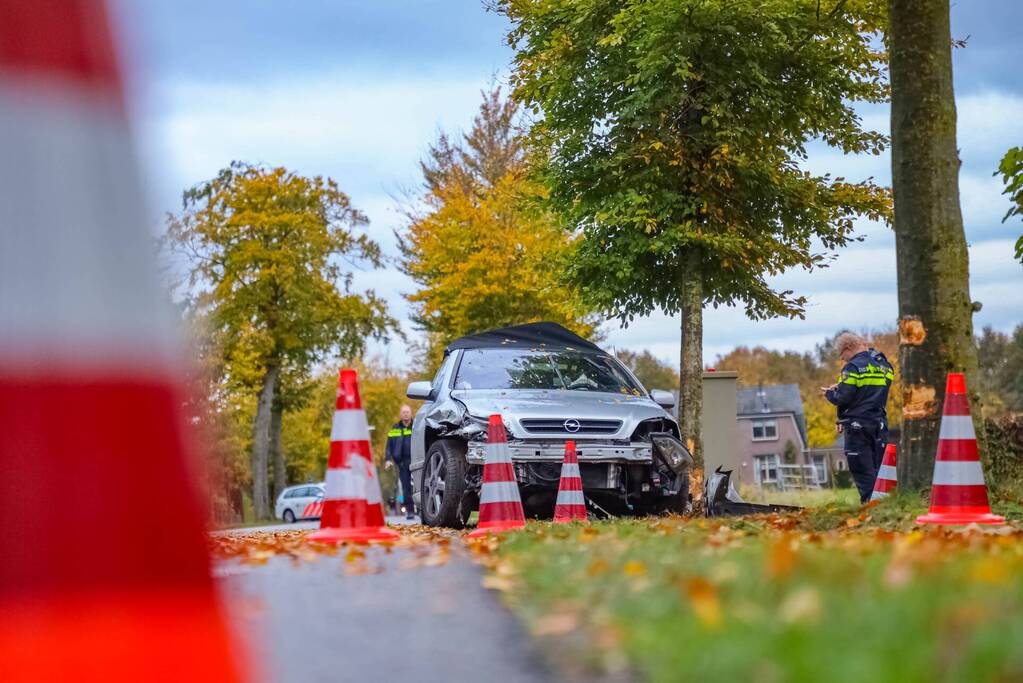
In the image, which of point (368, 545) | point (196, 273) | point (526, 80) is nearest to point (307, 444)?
point (196, 273)

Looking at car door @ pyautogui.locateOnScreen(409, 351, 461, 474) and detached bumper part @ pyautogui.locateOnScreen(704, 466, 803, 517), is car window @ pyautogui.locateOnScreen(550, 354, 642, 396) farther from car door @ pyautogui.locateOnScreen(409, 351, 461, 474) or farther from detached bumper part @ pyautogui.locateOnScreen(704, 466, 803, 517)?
detached bumper part @ pyautogui.locateOnScreen(704, 466, 803, 517)

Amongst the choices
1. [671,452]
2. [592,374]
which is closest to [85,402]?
[671,452]

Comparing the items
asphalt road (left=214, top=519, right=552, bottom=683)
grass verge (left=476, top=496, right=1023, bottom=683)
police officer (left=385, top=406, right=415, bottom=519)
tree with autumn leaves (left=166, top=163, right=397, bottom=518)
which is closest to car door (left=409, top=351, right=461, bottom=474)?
grass verge (left=476, top=496, right=1023, bottom=683)

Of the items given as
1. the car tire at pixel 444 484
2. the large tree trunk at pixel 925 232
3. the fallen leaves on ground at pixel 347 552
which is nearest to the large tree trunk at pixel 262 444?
the car tire at pixel 444 484

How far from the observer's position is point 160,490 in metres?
2.77

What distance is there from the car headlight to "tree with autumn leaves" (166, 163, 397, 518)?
87.4 ft

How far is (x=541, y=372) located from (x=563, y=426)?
1.58 meters

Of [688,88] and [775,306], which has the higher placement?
[688,88]

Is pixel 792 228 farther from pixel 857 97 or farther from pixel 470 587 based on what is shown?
pixel 470 587

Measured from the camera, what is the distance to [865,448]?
12.7m

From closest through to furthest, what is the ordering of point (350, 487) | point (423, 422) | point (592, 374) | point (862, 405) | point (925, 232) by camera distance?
point (350, 487), point (925, 232), point (423, 422), point (862, 405), point (592, 374)

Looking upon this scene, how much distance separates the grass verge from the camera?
8.89ft

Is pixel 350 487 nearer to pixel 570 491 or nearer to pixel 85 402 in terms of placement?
pixel 570 491

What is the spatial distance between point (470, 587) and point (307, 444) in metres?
66.6
